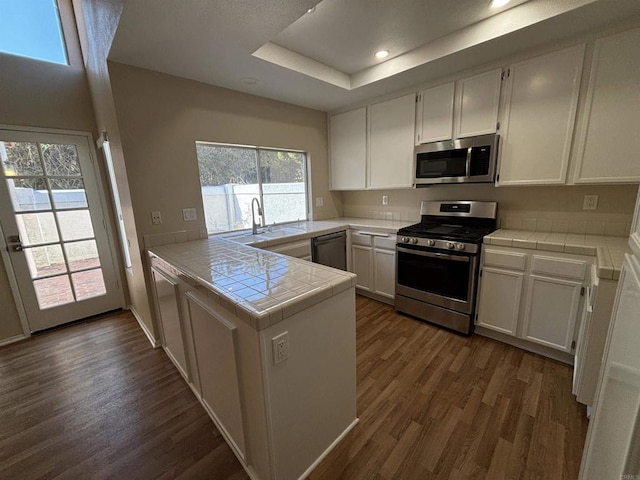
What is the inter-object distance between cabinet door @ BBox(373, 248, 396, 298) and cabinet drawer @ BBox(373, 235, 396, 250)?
52 millimetres

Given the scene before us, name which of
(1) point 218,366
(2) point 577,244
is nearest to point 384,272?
(2) point 577,244

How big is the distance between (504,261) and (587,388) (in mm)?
941

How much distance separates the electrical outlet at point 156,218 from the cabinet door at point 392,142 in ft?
7.78

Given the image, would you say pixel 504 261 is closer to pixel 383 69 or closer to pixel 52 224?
pixel 383 69

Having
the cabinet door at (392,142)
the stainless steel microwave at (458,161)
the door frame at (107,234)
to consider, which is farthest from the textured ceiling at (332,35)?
the door frame at (107,234)

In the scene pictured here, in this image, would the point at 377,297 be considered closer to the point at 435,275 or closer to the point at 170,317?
the point at 435,275

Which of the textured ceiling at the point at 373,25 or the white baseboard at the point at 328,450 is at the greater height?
the textured ceiling at the point at 373,25

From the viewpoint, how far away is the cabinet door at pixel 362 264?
3176 millimetres

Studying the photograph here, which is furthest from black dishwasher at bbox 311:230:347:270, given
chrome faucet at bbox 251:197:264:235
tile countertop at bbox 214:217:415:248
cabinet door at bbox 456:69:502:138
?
cabinet door at bbox 456:69:502:138

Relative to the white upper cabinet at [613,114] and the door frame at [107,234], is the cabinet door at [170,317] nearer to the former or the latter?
the door frame at [107,234]

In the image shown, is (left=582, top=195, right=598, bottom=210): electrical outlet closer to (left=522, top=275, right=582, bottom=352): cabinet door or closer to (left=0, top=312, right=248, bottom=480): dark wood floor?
(left=522, top=275, right=582, bottom=352): cabinet door

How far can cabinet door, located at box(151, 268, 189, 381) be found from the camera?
181 cm

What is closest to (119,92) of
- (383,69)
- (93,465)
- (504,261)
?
(383,69)

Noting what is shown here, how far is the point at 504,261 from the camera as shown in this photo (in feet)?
7.12
